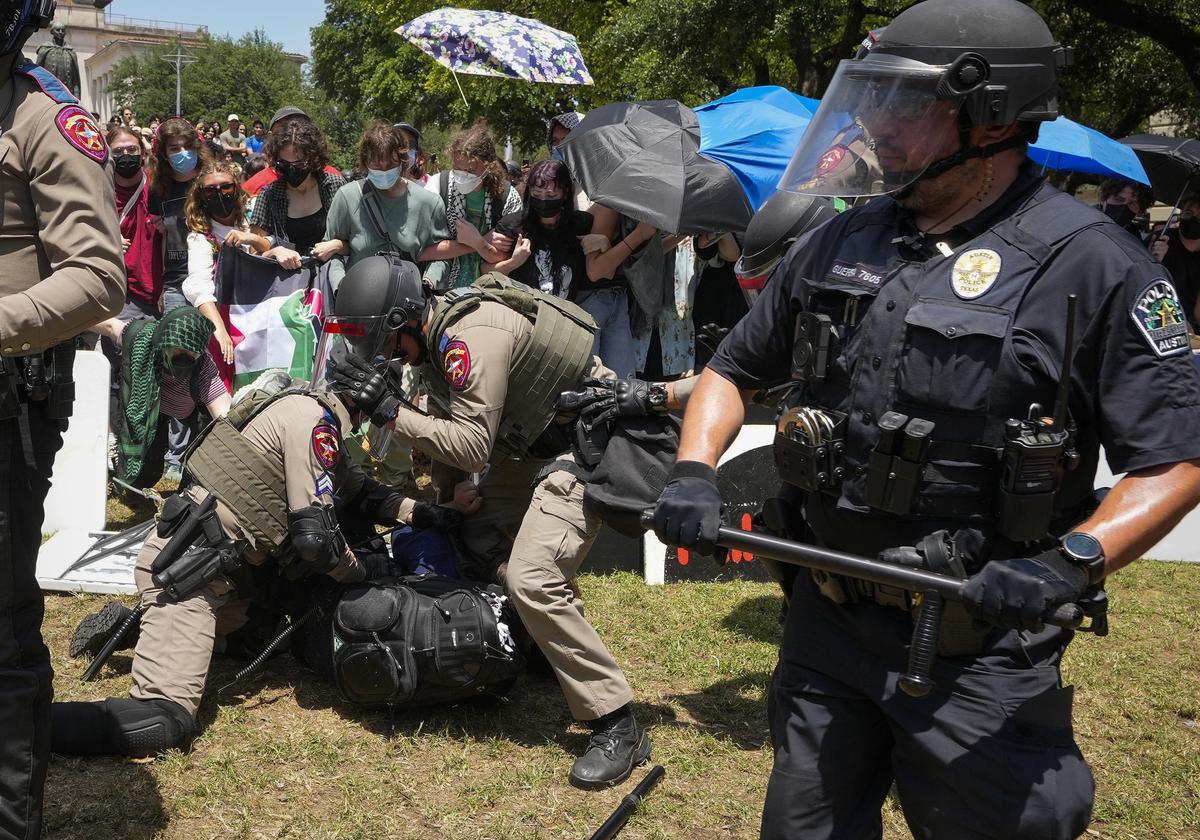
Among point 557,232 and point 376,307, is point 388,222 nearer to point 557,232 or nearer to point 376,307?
point 557,232

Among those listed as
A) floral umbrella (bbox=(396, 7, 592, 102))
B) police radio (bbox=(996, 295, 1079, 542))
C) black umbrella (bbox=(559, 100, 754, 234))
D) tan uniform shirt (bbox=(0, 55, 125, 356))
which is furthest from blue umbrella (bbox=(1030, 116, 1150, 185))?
tan uniform shirt (bbox=(0, 55, 125, 356))

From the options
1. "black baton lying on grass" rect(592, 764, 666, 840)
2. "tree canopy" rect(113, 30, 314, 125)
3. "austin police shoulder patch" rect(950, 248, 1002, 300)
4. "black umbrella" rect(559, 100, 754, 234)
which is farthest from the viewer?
"tree canopy" rect(113, 30, 314, 125)

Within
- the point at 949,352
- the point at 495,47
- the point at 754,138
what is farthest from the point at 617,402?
the point at 495,47

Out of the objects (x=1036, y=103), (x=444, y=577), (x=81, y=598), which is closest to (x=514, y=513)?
(x=444, y=577)

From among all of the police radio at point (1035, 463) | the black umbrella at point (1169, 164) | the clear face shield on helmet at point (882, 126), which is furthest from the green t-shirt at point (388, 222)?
the black umbrella at point (1169, 164)

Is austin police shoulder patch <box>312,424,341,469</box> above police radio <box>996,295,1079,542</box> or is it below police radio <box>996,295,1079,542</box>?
below

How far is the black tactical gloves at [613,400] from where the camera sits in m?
4.11

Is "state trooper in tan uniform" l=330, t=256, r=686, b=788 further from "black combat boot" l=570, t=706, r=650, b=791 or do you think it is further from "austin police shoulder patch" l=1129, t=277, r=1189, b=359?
"austin police shoulder patch" l=1129, t=277, r=1189, b=359

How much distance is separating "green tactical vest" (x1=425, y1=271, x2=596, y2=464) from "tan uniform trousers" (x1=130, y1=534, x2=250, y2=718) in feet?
3.93

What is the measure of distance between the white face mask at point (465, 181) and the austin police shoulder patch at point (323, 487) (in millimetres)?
3397

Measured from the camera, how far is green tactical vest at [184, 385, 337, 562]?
4379 millimetres

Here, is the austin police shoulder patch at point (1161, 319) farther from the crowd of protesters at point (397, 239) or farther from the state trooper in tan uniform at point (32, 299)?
the crowd of protesters at point (397, 239)

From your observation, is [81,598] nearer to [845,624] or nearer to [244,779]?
[244,779]

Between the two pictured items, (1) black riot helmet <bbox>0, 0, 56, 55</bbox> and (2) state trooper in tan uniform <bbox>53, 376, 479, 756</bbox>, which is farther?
(2) state trooper in tan uniform <bbox>53, 376, 479, 756</bbox>
